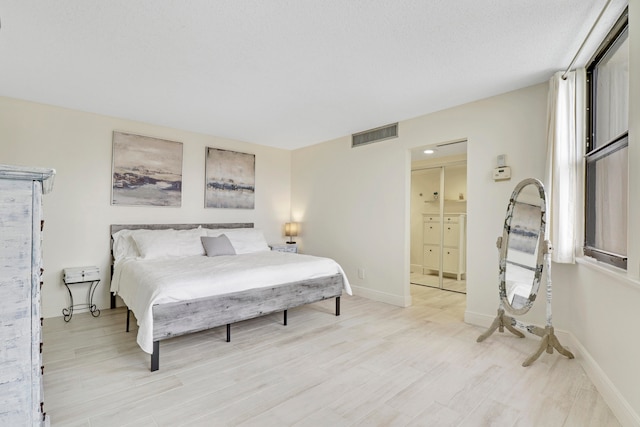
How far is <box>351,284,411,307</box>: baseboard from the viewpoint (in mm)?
4020

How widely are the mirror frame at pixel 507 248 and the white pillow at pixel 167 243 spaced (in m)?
3.41

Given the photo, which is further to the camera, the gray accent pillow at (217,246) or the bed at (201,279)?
the gray accent pillow at (217,246)

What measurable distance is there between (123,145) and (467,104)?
4.22 m

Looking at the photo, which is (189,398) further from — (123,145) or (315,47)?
(123,145)

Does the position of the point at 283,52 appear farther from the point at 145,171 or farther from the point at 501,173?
the point at 145,171

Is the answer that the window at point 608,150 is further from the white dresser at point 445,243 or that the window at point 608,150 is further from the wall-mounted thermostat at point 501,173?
the white dresser at point 445,243

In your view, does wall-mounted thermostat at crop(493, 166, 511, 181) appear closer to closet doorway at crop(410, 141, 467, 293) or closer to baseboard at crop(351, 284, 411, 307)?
baseboard at crop(351, 284, 411, 307)

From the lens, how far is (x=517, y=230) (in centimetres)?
287

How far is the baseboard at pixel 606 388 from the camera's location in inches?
65.8

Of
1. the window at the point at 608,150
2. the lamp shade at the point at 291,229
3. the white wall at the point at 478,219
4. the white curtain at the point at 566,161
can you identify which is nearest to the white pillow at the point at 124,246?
the lamp shade at the point at 291,229

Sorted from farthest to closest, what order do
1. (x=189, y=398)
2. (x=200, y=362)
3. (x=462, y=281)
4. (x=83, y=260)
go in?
1. (x=462, y=281)
2. (x=83, y=260)
3. (x=200, y=362)
4. (x=189, y=398)

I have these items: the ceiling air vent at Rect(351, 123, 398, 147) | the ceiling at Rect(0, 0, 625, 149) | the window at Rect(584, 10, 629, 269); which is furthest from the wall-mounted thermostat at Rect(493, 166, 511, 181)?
the ceiling air vent at Rect(351, 123, 398, 147)

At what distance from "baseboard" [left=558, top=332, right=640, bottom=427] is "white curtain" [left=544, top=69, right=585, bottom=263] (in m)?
0.72

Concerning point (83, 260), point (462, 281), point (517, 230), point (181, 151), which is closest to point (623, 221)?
point (517, 230)
